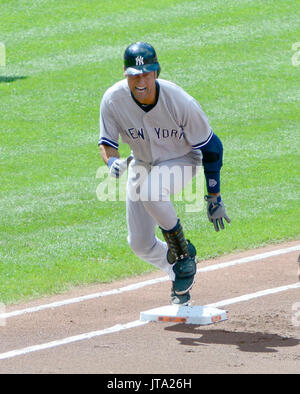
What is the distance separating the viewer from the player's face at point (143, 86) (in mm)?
6254

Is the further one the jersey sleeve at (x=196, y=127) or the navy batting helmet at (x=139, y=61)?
the jersey sleeve at (x=196, y=127)

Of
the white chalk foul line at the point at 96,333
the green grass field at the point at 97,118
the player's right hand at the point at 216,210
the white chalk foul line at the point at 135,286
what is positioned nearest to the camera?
the white chalk foul line at the point at 96,333

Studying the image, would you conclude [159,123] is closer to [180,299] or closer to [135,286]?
[180,299]

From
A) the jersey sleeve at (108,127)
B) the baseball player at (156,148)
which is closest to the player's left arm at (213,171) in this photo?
the baseball player at (156,148)

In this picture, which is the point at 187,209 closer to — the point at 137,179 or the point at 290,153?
the point at 290,153

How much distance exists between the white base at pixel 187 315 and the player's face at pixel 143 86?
1668 millimetres

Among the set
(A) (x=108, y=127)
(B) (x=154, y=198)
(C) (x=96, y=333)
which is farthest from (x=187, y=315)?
(A) (x=108, y=127)

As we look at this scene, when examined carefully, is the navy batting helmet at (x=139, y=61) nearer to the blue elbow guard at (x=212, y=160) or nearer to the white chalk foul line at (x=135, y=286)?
the blue elbow guard at (x=212, y=160)

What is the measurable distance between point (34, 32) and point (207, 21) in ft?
13.7

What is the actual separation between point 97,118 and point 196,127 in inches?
343

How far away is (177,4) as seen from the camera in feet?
69.8

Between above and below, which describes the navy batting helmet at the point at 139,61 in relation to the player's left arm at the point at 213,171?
above

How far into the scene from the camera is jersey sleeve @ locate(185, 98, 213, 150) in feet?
21.1

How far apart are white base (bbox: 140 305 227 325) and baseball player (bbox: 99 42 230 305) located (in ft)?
0.41
